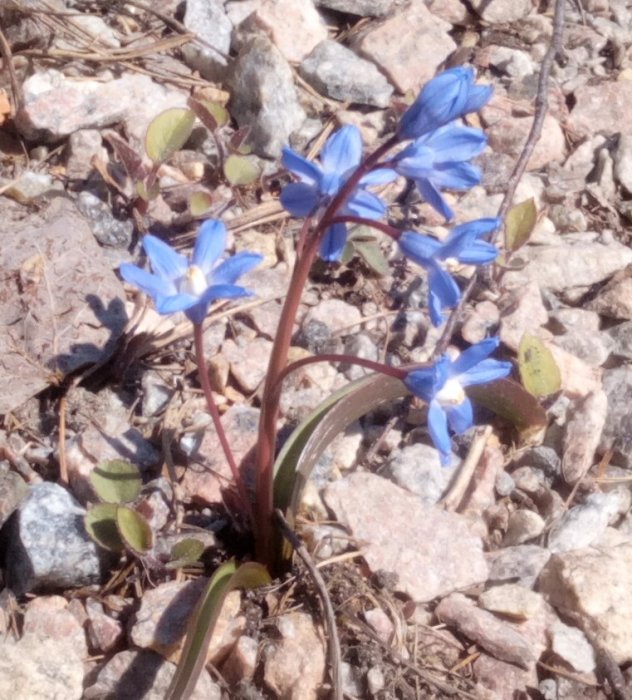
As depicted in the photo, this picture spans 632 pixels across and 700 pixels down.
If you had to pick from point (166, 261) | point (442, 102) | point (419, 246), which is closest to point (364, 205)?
point (419, 246)

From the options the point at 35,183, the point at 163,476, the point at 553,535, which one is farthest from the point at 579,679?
the point at 35,183

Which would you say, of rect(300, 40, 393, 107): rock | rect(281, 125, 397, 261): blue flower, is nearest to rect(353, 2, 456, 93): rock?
rect(300, 40, 393, 107): rock

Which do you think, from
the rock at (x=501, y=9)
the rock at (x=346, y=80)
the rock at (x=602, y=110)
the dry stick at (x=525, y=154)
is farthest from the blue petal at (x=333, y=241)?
the rock at (x=501, y=9)

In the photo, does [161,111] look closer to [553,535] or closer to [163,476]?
[163,476]

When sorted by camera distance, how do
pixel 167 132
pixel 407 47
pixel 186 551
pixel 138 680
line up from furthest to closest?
1. pixel 407 47
2. pixel 167 132
3. pixel 186 551
4. pixel 138 680

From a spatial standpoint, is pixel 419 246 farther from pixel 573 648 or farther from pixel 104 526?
pixel 573 648

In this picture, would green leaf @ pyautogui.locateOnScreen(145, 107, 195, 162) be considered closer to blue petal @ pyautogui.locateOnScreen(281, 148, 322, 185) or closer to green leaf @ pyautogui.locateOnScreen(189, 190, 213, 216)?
green leaf @ pyautogui.locateOnScreen(189, 190, 213, 216)

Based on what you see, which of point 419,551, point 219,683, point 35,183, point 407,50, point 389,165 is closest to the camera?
point 389,165
